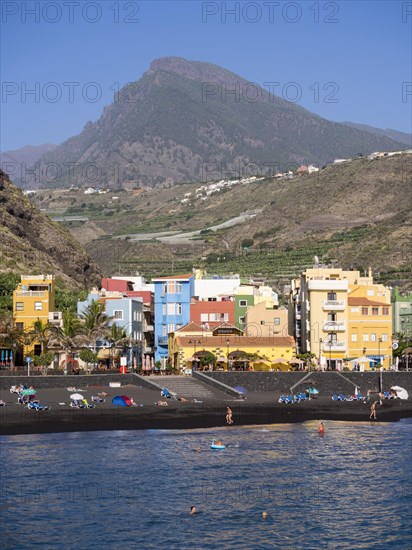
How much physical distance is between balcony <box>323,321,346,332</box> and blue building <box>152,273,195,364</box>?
1547 cm

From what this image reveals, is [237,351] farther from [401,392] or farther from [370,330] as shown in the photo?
[401,392]

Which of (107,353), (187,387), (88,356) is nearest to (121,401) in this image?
(187,387)

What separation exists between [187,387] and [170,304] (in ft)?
77.0

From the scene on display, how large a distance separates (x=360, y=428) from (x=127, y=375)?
24.5 meters

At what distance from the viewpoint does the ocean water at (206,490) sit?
49.4m

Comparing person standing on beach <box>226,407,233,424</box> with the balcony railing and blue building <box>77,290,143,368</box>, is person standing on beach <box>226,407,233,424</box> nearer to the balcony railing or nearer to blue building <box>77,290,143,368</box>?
blue building <box>77,290,143,368</box>

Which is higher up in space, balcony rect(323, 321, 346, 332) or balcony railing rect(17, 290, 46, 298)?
balcony railing rect(17, 290, 46, 298)

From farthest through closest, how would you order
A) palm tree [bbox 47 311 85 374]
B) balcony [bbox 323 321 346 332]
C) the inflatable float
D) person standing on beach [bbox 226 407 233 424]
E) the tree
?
1. balcony [bbox 323 321 346 332]
2. palm tree [bbox 47 311 85 374]
3. the tree
4. person standing on beach [bbox 226 407 233 424]
5. the inflatable float

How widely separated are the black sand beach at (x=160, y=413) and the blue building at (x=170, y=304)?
22.3 metres

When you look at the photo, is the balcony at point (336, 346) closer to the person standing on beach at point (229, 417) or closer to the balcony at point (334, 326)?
the balcony at point (334, 326)

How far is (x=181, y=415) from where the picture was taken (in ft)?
278

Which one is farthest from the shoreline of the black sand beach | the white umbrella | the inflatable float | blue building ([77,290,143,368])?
blue building ([77,290,143,368])

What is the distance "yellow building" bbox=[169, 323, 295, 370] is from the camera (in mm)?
107562

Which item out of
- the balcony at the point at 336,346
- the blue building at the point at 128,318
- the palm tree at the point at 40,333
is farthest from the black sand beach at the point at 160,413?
the blue building at the point at 128,318
